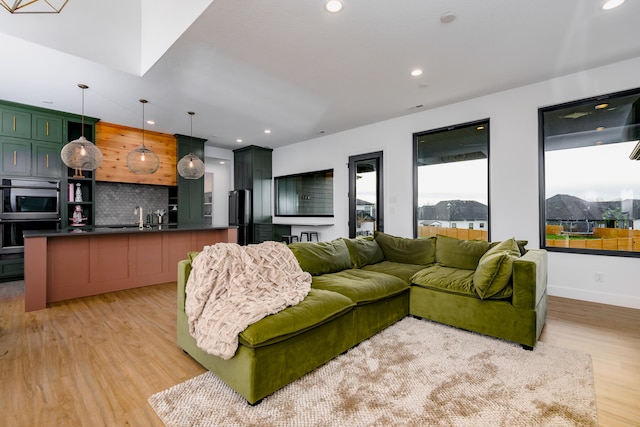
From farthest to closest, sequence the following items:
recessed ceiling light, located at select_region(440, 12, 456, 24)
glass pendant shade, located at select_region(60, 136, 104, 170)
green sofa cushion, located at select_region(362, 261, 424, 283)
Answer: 1. glass pendant shade, located at select_region(60, 136, 104, 170)
2. green sofa cushion, located at select_region(362, 261, 424, 283)
3. recessed ceiling light, located at select_region(440, 12, 456, 24)

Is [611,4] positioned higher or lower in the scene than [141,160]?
higher

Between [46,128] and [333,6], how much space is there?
5498 mm

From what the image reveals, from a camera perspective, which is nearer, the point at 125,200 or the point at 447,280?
the point at 447,280

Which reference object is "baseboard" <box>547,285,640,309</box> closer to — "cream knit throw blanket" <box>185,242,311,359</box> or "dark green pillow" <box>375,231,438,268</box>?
"dark green pillow" <box>375,231,438,268</box>

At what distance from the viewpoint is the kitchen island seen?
3.32m

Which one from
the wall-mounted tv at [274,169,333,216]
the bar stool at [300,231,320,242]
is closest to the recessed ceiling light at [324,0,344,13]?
Result: the wall-mounted tv at [274,169,333,216]

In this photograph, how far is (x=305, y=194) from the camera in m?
7.09

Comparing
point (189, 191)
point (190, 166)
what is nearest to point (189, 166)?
point (190, 166)

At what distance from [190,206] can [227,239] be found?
2117 millimetres

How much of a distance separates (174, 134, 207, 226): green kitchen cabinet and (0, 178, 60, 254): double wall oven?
80.9 inches

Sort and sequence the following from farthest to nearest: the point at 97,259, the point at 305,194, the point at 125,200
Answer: the point at 305,194
the point at 125,200
the point at 97,259

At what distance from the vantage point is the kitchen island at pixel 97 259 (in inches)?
131

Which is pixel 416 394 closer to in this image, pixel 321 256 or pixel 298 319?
pixel 298 319

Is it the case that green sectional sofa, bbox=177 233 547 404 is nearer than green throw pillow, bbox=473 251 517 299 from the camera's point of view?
Yes
